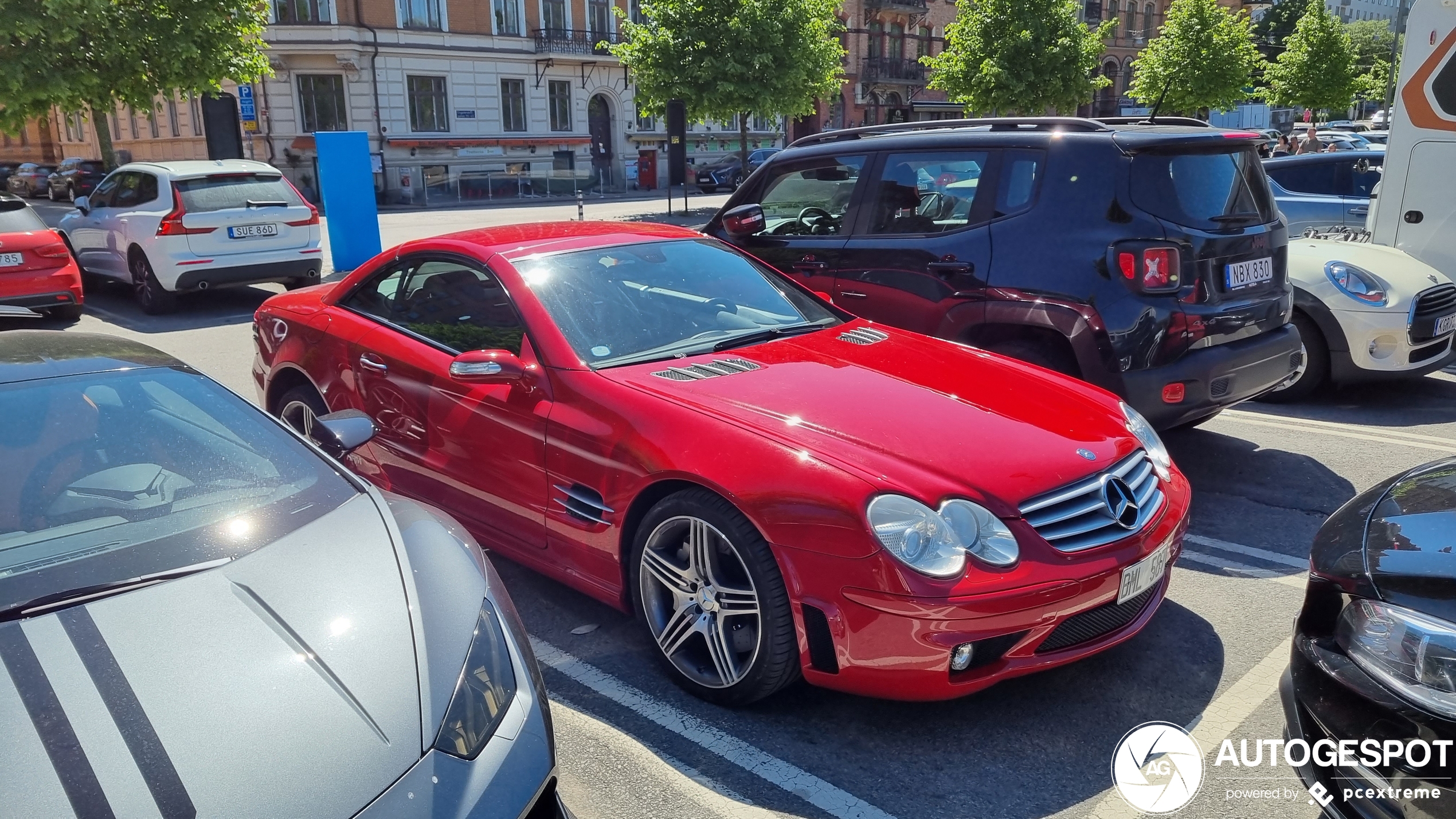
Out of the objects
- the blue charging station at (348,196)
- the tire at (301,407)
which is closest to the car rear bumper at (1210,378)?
the tire at (301,407)

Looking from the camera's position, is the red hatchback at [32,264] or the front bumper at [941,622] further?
the red hatchback at [32,264]

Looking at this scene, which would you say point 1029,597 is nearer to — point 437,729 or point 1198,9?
point 437,729

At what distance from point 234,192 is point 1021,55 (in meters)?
22.6

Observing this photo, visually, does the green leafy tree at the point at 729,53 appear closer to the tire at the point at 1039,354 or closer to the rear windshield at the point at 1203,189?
the rear windshield at the point at 1203,189

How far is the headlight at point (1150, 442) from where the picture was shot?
3600 mm

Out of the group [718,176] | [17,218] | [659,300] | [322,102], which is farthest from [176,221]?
[718,176]

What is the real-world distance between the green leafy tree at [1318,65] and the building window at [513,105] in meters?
26.7

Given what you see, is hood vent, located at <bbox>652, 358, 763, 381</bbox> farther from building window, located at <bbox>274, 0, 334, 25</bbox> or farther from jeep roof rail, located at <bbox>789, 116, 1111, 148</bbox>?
building window, located at <bbox>274, 0, 334, 25</bbox>

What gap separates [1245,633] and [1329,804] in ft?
4.92

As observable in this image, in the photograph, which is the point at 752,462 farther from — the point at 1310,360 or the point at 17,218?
the point at 17,218

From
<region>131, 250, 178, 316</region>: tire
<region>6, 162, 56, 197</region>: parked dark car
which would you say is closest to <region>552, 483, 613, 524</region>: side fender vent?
<region>131, 250, 178, 316</region>: tire

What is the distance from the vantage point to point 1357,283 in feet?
22.9

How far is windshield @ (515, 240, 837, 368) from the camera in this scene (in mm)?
3967

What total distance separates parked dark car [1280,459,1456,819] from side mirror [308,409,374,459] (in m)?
2.70
